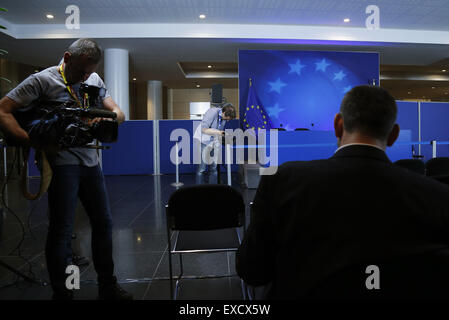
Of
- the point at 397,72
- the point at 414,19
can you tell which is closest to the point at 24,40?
the point at 414,19

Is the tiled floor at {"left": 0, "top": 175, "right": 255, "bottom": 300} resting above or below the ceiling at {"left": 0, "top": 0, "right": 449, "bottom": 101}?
below

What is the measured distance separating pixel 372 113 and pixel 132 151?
6702mm

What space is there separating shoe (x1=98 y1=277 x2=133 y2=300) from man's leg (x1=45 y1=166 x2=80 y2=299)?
169 millimetres

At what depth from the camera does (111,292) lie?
1.60m

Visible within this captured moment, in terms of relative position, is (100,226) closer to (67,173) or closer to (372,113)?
(67,173)

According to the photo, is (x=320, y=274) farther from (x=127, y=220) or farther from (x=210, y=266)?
(x=127, y=220)

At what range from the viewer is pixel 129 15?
612 cm

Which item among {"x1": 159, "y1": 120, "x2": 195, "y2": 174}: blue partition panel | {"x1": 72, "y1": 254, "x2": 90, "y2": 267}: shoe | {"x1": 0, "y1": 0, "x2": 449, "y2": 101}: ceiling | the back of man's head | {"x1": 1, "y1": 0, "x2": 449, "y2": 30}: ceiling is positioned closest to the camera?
the back of man's head

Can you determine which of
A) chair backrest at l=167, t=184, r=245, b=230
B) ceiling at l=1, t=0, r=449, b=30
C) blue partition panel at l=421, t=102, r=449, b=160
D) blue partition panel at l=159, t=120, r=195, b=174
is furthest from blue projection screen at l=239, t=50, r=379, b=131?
chair backrest at l=167, t=184, r=245, b=230

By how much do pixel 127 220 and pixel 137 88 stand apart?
11861 millimetres

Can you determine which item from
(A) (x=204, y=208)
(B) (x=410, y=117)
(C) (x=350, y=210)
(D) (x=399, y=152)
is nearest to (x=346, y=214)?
(C) (x=350, y=210)

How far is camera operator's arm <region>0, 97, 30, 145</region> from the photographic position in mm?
1260

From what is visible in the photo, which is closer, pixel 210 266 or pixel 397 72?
pixel 210 266

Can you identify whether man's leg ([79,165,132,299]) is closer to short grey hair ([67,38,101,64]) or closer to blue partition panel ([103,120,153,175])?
short grey hair ([67,38,101,64])
